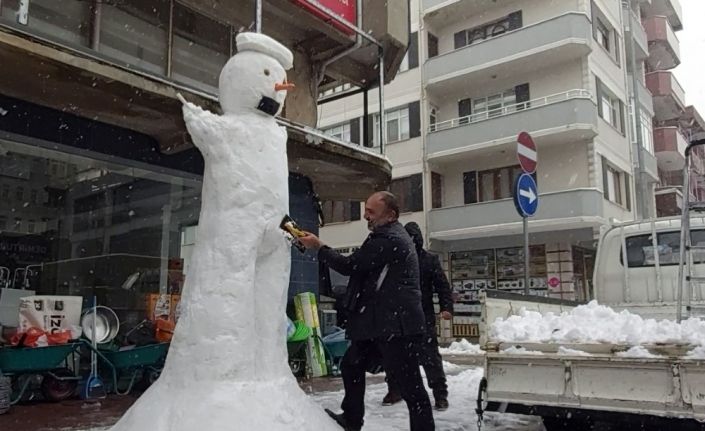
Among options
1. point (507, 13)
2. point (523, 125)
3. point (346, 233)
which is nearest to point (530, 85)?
point (523, 125)

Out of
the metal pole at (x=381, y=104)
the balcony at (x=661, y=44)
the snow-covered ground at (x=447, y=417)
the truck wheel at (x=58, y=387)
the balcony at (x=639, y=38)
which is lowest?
the snow-covered ground at (x=447, y=417)

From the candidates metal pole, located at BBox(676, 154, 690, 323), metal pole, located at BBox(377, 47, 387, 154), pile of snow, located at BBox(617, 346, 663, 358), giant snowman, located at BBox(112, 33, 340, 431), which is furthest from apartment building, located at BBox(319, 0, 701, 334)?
pile of snow, located at BBox(617, 346, 663, 358)

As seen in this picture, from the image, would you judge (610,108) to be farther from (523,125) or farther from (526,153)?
(526,153)

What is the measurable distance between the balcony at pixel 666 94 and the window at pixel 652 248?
2684cm

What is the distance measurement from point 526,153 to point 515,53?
15.1 meters

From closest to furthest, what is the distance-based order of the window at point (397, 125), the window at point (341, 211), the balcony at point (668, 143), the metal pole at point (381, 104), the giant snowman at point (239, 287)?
the giant snowman at point (239, 287), the metal pole at point (381, 104), the window at point (397, 125), the window at point (341, 211), the balcony at point (668, 143)

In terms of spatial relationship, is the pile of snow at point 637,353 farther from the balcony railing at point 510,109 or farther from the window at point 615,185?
the window at point 615,185

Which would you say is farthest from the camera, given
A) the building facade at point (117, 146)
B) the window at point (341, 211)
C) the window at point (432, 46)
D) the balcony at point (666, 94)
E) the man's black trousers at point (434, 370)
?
the balcony at point (666, 94)

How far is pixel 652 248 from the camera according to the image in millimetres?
6359

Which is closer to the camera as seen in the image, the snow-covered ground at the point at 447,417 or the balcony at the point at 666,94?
the snow-covered ground at the point at 447,417

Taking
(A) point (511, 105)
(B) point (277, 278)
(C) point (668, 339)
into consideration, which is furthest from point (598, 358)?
(A) point (511, 105)

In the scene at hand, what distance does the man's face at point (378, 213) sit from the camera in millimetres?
4371

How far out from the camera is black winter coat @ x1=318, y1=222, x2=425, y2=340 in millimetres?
4055

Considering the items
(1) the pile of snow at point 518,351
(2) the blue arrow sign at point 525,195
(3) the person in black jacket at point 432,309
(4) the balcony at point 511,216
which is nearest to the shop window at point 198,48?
Result: (3) the person in black jacket at point 432,309
